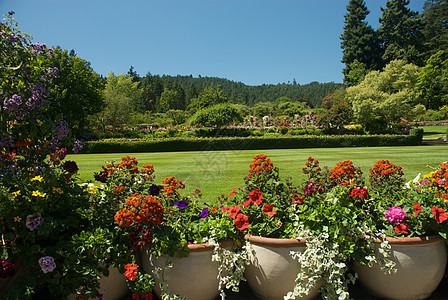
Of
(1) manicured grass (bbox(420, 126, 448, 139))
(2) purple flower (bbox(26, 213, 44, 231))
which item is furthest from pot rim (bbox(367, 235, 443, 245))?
(1) manicured grass (bbox(420, 126, 448, 139))

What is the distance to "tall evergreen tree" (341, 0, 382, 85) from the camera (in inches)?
1989

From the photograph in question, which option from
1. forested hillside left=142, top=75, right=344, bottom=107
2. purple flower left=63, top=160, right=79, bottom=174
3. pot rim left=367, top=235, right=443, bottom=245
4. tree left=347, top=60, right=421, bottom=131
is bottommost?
pot rim left=367, top=235, right=443, bottom=245

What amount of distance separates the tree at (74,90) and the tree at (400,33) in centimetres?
4302

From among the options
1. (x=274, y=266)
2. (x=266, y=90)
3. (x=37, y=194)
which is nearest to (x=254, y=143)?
(x=274, y=266)

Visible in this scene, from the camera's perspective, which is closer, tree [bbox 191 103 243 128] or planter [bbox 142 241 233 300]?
planter [bbox 142 241 233 300]

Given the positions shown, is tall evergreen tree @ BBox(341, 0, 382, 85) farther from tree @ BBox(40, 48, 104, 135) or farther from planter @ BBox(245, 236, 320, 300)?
planter @ BBox(245, 236, 320, 300)

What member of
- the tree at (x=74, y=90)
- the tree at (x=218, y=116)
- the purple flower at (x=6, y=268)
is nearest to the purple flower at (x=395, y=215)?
the purple flower at (x=6, y=268)

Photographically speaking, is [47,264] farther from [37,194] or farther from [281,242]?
[281,242]

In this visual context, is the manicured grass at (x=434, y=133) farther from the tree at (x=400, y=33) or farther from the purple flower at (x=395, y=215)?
the purple flower at (x=395, y=215)

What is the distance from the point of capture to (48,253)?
2014 millimetres

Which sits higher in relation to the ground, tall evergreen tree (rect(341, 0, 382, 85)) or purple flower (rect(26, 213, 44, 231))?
tall evergreen tree (rect(341, 0, 382, 85))

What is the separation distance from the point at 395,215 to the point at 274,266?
1016 mm

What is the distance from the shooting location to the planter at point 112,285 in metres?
2.19

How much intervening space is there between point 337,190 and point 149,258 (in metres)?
1.56
